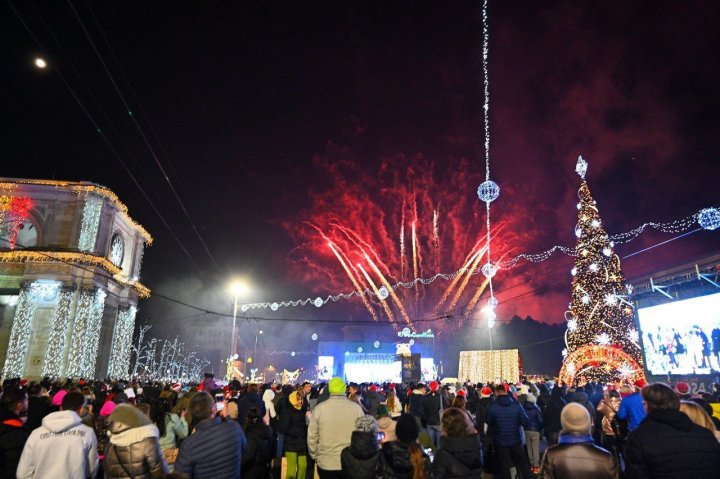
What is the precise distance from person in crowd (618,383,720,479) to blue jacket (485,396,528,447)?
3989 mm

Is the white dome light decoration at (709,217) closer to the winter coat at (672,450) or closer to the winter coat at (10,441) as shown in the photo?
the winter coat at (672,450)

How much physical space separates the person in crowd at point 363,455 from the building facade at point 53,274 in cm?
3139

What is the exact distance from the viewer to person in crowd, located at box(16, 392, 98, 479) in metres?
4.39

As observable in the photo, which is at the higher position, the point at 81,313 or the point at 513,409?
the point at 81,313

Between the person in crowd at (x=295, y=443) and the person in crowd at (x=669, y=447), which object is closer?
the person in crowd at (x=669, y=447)

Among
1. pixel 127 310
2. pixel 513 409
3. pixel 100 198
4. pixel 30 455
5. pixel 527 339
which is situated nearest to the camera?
pixel 30 455

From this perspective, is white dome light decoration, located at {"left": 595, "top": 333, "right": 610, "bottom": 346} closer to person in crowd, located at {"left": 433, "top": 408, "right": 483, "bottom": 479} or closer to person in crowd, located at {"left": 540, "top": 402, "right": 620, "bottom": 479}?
person in crowd, located at {"left": 433, "top": 408, "right": 483, "bottom": 479}

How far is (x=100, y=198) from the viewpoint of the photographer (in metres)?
34.2

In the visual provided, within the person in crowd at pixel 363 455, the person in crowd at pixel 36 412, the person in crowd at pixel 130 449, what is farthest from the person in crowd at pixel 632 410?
the person in crowd at pixel 36 412

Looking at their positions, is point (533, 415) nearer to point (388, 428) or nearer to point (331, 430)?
point (388, 428)

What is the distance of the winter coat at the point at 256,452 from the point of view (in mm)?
6406

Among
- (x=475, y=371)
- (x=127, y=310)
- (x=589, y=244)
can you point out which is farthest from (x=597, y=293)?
(x=127, y=310)

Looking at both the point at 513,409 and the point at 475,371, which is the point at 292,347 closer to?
the point at 475,371

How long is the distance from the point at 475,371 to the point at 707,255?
2123 centimetres
